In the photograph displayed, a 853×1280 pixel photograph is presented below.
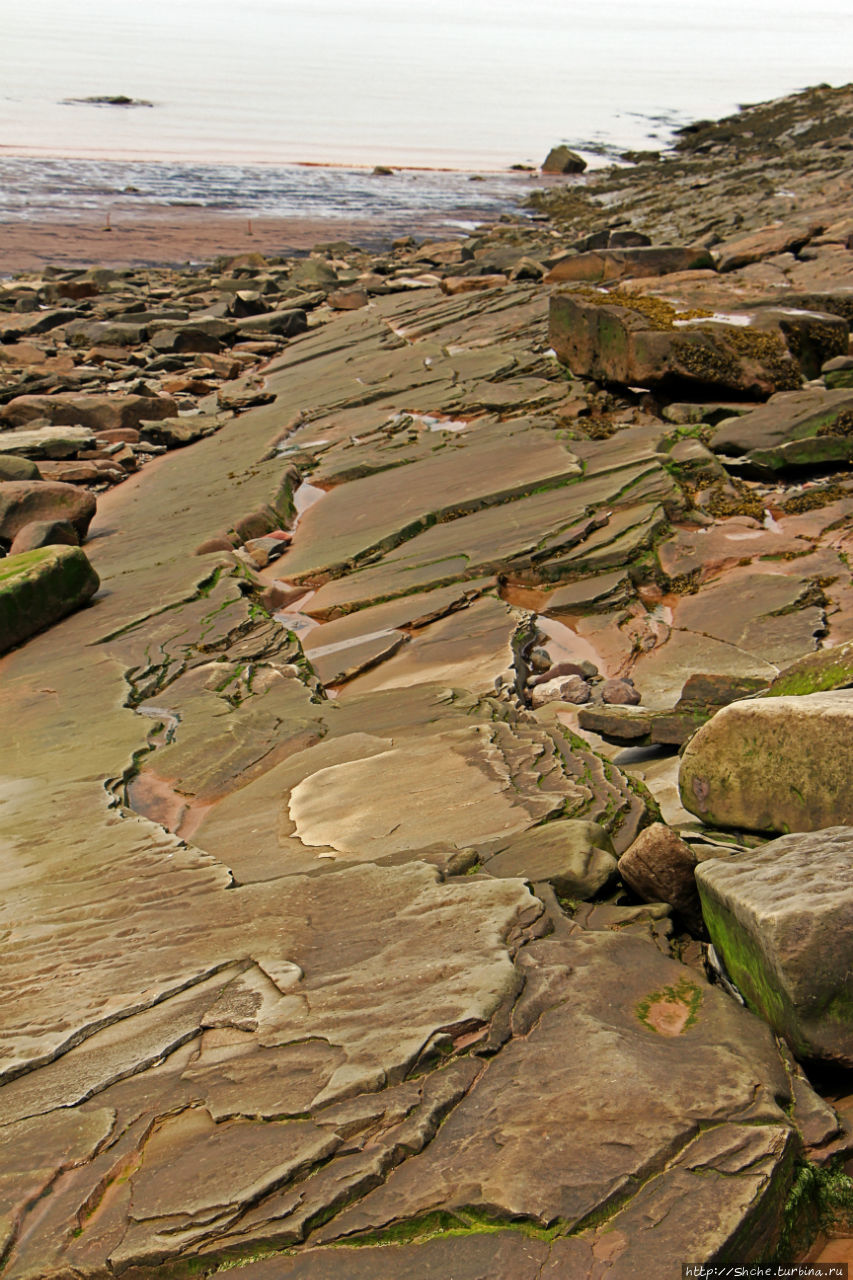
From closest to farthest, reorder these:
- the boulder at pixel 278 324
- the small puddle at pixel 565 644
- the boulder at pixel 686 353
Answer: the small puddle at pixel 565 644 → the boulder at pixel 686 353 → the boulder at pixel 278 324

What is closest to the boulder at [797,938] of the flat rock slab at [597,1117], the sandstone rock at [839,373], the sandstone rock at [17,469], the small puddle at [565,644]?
the flat rock slab at [597,1117]

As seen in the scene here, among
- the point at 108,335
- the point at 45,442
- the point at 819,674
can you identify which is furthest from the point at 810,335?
the point at 108,335

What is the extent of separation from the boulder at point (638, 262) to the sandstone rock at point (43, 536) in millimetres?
11358

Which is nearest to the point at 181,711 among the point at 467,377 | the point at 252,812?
the point at 252,812

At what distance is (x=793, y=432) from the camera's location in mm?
9984

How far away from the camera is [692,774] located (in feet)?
15.6

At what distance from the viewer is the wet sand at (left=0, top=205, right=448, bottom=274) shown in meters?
37.0

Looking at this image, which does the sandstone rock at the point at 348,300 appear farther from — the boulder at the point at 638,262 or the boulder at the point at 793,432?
the boulder at the point at 793,432

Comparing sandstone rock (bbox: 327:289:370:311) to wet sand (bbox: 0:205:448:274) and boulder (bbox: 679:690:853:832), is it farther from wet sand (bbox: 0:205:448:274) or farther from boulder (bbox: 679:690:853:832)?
boulder (bbox: 679:690:853:832)

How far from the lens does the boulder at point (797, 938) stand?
10.2ft

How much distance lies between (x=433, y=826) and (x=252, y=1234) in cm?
250

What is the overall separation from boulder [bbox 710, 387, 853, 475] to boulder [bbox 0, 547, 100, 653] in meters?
6.29

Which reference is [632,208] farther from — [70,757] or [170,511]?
[70,757]

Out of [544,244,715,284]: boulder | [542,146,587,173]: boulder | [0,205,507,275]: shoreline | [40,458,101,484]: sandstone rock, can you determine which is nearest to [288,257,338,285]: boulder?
[0,205,507,275]: shoreline
